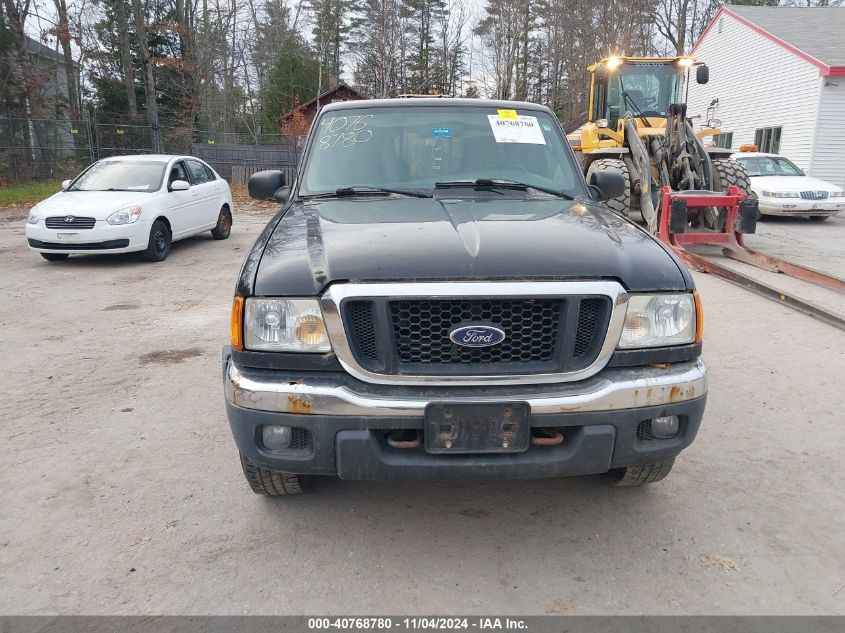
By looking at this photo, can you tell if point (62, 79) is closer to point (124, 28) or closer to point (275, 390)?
point (124, 28)

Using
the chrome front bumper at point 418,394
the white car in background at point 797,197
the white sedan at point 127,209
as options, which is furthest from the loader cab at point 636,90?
the chrome front bumper at point 418,394

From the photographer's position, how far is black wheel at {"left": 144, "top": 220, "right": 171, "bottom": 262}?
377 inches

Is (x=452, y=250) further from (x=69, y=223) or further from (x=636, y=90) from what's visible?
(x=636, y=90)

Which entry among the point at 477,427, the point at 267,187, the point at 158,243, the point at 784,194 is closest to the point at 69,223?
the point at 158,243

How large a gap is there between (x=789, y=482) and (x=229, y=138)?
89.1 feet

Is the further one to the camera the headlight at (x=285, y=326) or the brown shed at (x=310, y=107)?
the brown shed at (x=310, y=107)

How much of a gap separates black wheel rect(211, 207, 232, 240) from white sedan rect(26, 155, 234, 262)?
352mm

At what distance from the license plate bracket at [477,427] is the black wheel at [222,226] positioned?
34.5 feet

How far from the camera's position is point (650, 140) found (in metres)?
11.0

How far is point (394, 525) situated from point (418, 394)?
841 mm

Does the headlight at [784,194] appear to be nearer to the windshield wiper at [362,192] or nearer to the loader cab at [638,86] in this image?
the loader cab at [638,86]

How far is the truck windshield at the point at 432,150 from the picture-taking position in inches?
147

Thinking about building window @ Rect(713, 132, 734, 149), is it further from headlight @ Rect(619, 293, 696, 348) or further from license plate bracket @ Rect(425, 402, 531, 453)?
license plate bracket @ Rect(425, 402, 531, 453)

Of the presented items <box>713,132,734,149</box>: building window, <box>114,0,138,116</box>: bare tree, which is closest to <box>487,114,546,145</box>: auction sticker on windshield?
<box>713,132,734,149</box>: building window
